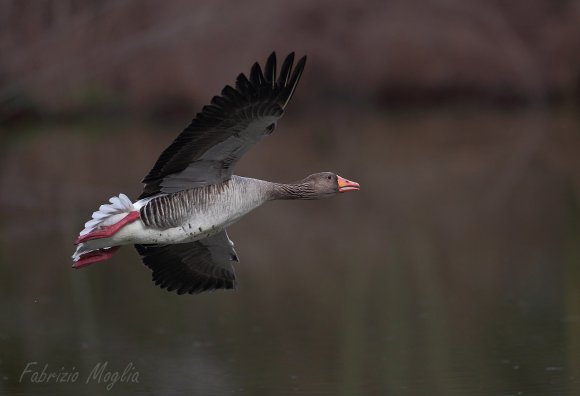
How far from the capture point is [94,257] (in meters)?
8.42

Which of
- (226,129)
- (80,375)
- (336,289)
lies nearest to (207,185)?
(226,129)

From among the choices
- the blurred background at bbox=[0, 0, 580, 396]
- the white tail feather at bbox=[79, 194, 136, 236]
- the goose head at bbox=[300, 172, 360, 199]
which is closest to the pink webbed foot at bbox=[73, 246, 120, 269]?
the white tail feather at bbox=[79, 194, 136, 236]

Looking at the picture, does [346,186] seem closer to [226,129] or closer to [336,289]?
[226,129]

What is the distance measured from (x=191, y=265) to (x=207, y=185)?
91 cm

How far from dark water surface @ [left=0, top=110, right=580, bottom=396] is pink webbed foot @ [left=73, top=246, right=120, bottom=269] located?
155 cm

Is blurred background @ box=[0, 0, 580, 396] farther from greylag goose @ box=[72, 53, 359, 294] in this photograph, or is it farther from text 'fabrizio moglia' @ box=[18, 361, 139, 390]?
greylag goose @ box=[72, 53, 359, 294]

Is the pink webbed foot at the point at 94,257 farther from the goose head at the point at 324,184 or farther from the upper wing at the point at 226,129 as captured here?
the goose head at the point at 324,184

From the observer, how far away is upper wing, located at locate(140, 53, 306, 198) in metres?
7.62

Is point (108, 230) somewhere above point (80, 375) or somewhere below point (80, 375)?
above

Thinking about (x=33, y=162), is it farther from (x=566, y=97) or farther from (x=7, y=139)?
A: (x=566, y=97)

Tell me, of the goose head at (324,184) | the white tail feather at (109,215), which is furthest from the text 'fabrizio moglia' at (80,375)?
the goose head at (324,184)

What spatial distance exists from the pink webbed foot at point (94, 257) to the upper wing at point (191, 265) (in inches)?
20.5

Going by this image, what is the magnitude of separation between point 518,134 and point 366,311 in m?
15.7

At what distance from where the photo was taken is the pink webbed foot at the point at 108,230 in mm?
8023
